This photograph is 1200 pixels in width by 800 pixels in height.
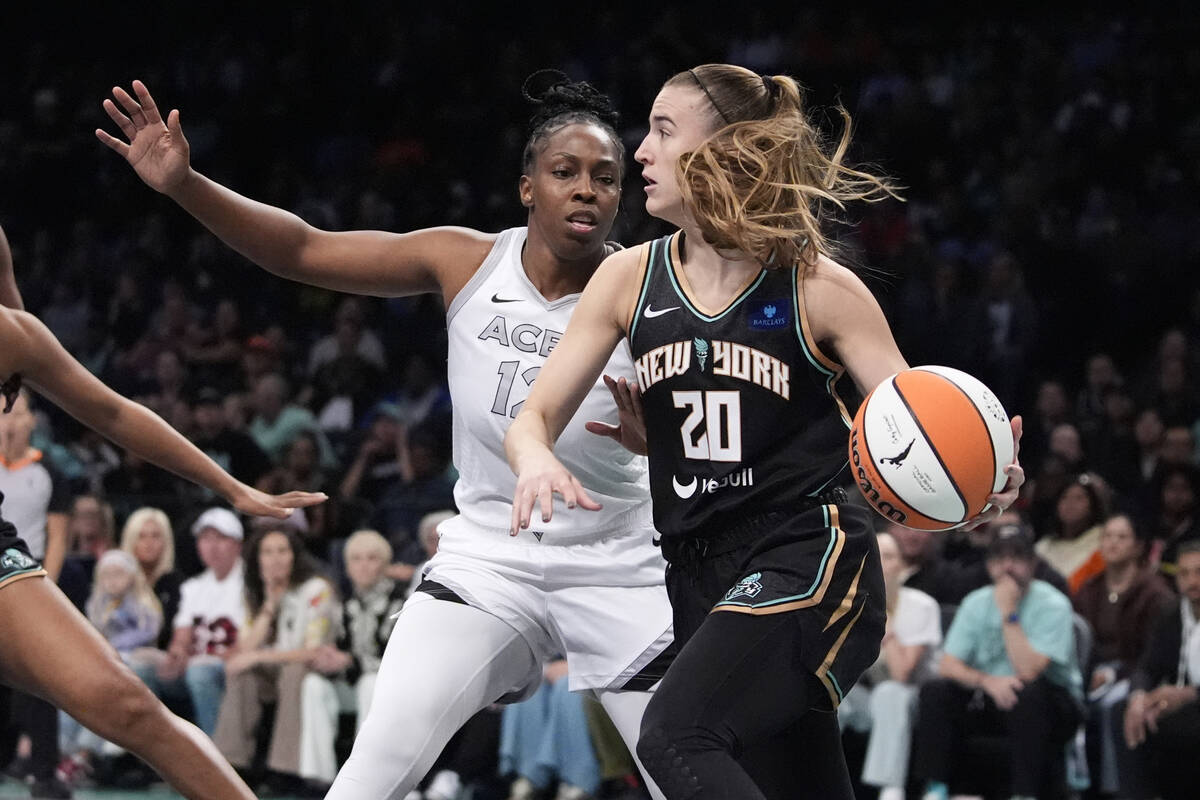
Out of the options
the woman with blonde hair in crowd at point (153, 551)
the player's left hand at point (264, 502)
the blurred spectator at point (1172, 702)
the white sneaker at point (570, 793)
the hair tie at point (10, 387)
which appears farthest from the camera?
the woman with blonde hair in crowd at point (153, 551)

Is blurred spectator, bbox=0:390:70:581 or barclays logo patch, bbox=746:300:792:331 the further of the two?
blurred spectator, bbox=0:390:70:581

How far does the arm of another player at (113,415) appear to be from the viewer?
4.07m

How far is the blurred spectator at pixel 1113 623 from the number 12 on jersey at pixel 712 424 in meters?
4.45

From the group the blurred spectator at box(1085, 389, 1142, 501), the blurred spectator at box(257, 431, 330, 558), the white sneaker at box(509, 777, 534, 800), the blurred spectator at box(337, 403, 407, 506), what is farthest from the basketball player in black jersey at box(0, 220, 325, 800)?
the blurred spectator at box(1085, 389, 1142, 501)

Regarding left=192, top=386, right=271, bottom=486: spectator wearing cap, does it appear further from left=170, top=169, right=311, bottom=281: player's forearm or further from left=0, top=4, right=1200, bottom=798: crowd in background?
left=170, top=169, right=311, bottom=281: player's forearm

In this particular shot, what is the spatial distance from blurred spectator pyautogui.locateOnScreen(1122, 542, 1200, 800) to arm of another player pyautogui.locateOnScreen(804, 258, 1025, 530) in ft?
13.3

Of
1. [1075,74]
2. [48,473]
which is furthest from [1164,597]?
[1075,74]

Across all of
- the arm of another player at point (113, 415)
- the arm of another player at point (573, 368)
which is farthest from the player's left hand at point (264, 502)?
the arm of another player at point (573, 368)

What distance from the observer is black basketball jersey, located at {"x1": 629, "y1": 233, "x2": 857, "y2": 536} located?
10.6 ft

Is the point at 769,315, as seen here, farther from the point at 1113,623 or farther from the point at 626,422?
the point at 1113,623

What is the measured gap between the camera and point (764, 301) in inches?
129

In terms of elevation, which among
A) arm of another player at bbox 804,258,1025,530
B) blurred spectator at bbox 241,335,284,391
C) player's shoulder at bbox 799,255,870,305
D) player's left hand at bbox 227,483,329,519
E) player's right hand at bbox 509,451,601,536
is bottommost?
player's right hand at bbox 509,451,601,536

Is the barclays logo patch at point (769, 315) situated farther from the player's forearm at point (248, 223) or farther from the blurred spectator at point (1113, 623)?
the blurred spectator at point (1113, 623)

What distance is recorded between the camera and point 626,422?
3.58 meters
